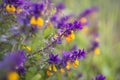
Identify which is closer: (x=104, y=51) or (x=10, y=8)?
(x=10, y=8)

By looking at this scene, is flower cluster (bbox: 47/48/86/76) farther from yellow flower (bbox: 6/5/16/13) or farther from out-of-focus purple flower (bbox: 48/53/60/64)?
yellow flower (bbox: 6/5/16/13)

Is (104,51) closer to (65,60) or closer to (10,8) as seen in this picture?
(65,60)

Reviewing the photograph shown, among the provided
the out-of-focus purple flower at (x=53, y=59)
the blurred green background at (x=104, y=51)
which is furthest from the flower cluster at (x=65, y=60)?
the blurred green background at (x=104, y=51)

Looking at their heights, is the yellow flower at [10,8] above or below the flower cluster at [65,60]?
above

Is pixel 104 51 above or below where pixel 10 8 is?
above

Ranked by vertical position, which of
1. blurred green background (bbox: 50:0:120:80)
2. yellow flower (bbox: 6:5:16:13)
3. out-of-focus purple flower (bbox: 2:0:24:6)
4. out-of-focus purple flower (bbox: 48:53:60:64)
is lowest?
out-of-focus purple flower (bbox: 48:53:60:64)

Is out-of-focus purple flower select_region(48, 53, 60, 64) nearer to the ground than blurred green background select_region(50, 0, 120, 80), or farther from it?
nearer to the ground

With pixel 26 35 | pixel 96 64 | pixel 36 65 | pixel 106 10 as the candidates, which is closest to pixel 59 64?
pixel 36 65

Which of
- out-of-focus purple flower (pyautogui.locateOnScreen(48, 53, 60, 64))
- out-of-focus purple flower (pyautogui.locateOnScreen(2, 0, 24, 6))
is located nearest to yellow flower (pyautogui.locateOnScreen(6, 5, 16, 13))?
out-of-focus purple flower (pyautogui.locateOnScreen(2, 0, 24, 6))

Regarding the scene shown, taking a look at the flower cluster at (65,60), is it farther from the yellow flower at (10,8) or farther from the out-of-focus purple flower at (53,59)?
the yellow flower at (10,8)

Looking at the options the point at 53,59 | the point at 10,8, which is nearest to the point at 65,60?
the point at 53,59

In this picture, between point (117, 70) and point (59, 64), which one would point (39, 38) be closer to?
point (59, 64)
